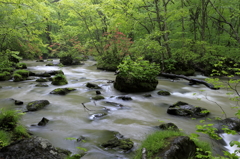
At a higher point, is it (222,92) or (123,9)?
(123,9)

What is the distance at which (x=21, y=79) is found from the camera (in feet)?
36.2

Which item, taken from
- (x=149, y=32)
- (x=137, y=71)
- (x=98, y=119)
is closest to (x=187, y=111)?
(x=98, y=119)

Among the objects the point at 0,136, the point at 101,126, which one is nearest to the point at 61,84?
the point at 101,126

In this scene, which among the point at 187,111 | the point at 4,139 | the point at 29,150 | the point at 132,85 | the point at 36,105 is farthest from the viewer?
the point at 132,85

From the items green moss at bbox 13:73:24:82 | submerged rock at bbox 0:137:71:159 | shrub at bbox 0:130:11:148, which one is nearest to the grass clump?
shrub at bbox 0:130:11:148

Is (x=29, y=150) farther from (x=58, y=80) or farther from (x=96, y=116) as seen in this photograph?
(x=58, y=80)

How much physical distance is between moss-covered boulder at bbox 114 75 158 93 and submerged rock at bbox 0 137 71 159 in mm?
6033

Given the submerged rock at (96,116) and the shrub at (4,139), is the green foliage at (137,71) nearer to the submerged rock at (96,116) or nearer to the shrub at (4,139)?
the submerged rock at (96,116)

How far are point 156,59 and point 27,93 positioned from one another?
11.0 metres

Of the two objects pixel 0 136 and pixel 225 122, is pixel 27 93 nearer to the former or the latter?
pixel 0 136

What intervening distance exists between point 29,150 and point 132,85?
6325 mm

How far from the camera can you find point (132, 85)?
8.50 metres

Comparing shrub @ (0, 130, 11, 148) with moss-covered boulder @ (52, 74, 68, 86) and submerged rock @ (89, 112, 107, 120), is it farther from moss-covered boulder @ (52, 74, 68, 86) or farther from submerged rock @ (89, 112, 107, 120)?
moss-covered boulder @ (52, 74, 68, 86)

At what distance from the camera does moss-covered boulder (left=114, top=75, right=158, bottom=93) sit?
852 centimetres
